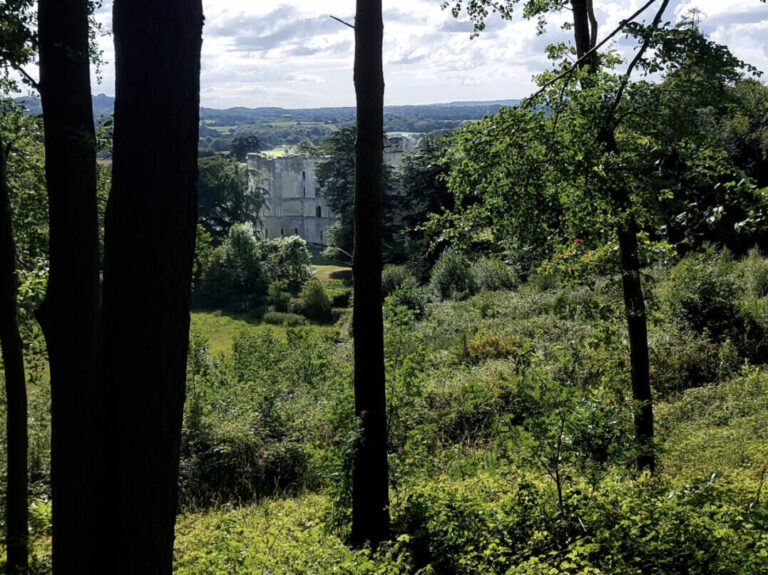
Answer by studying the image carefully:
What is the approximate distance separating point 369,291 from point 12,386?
271cm

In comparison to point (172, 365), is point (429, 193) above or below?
above

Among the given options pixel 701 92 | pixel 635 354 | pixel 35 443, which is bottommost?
pixel 35 443

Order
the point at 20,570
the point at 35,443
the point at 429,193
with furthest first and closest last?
the point at 429,193 < the point at 35,443 < the point at 20,570

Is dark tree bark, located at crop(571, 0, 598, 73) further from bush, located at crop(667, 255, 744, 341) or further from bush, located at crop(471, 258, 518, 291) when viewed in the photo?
bush, located at crop(471, 258, 518, 291)

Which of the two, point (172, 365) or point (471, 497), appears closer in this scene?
point (172, 365)

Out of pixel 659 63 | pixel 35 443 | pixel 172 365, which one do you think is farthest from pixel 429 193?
pixel 172 365

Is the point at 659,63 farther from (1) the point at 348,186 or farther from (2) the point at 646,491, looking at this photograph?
(1) the point at 348,186

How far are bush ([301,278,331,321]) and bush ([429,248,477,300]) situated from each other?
35.1 ft

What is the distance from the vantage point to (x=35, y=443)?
970 cm

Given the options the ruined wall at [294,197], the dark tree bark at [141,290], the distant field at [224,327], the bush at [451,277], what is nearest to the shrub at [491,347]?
the bush at [451,277]

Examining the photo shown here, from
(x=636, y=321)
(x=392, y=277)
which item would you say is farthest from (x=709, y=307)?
(x=392, y=277)

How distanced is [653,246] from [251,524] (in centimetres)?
475

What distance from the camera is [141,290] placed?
7.81 feet

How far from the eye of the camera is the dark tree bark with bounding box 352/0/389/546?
475 centimetres
